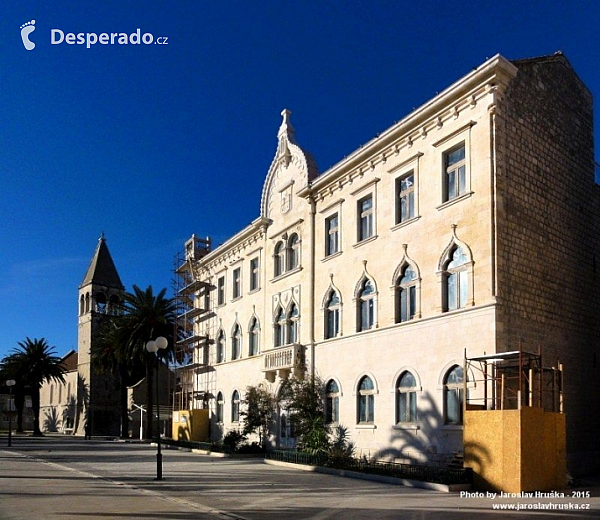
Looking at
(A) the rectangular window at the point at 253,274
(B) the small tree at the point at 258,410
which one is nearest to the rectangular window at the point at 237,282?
(A) the rectangular window at the point at 253,274

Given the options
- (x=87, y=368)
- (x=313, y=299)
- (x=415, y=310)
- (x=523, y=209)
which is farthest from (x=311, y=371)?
(x=87, y=368)

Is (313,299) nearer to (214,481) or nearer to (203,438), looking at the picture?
(214,481)

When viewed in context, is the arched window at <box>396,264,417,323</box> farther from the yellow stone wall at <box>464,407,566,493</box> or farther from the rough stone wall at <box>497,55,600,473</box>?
the yellow stone wall at <box>464,407,566,493</box>

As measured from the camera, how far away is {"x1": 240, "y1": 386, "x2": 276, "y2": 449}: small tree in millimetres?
33406

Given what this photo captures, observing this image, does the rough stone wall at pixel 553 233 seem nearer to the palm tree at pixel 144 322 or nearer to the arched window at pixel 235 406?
the arched window at pixel 235 406

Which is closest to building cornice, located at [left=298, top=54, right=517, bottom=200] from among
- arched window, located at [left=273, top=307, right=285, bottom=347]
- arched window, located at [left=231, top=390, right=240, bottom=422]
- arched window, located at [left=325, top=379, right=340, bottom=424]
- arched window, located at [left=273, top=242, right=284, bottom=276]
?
arched window, located at [left=273, top=242, right=284, bottom=276]

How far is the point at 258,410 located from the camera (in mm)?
33562

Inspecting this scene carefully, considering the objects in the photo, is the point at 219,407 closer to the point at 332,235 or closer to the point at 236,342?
the point at 236,342

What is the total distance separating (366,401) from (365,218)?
7.26 m

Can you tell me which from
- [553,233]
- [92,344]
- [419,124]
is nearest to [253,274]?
[419,124]

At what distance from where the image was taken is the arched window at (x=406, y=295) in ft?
81.6

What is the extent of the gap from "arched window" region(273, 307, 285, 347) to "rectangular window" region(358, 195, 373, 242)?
725 centimetres

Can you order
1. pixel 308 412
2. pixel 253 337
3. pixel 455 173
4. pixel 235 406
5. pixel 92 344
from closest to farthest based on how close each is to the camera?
pixel 455 173 < pixel 308 412 < pixel 253 337 < pixel 235 406 < pixel 92 344

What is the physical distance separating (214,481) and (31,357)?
54600 mm
